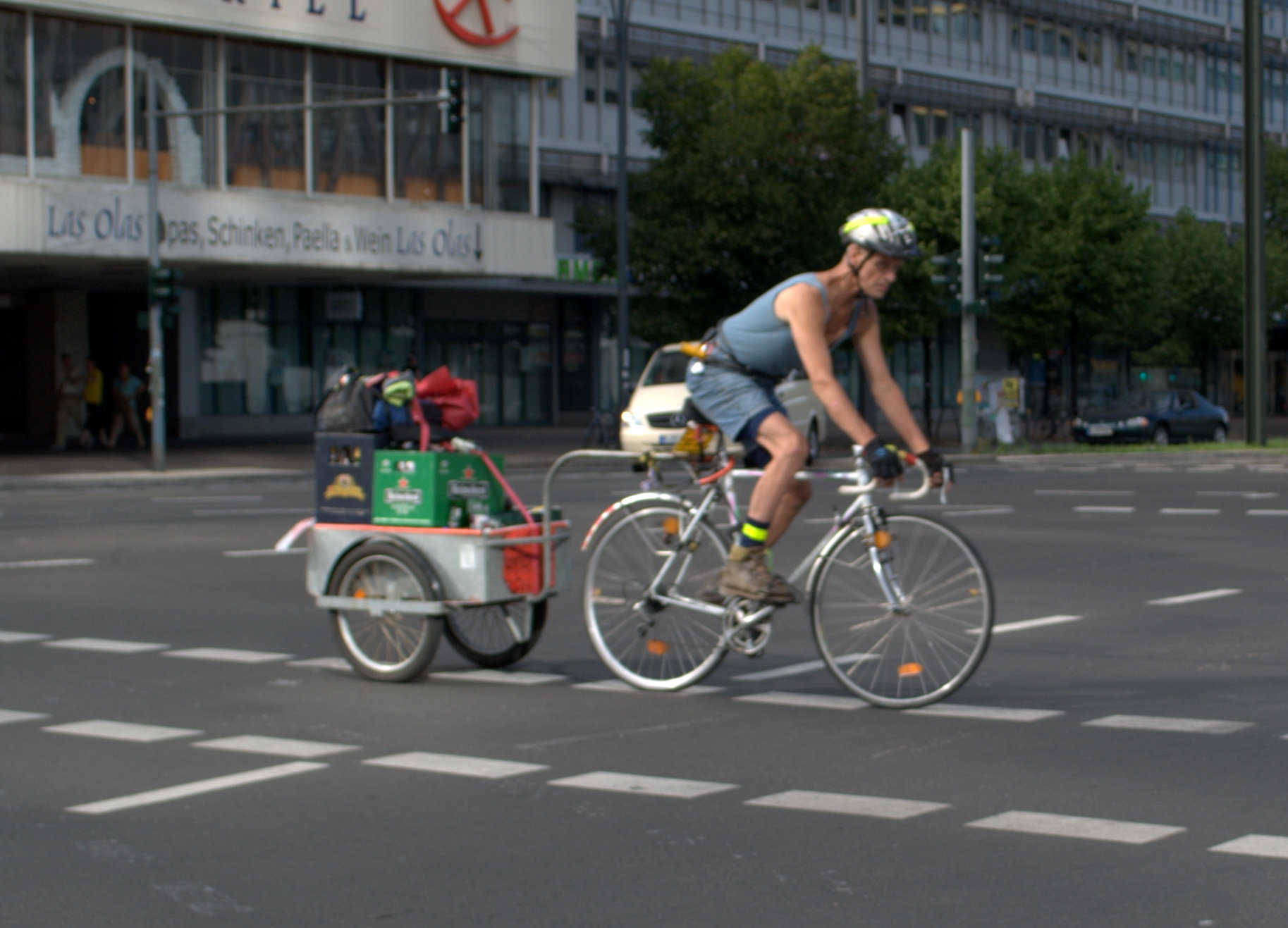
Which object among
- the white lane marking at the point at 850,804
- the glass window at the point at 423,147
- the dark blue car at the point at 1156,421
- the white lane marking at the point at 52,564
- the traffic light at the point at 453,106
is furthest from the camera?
the dark blue car at the point at 1156,421

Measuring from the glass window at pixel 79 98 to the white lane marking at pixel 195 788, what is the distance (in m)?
27.0

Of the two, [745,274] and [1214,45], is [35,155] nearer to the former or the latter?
[745,274]

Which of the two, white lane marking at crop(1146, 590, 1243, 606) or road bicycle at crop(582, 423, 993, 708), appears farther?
white lane marking at crop(1146, 590, 1243, 606)

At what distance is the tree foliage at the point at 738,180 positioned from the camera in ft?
119

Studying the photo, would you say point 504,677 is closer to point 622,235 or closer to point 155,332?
point 155,332

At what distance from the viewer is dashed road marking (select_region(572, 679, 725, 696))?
754 cm

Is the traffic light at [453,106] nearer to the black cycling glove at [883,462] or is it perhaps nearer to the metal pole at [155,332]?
the metal pole at [155,332]

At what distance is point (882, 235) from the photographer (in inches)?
275

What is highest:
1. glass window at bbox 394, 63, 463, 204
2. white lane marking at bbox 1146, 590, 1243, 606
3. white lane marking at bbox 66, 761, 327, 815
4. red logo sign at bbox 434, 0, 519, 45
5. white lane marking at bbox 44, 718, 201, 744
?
red logo sign at bbox 434, 0, 519, 45

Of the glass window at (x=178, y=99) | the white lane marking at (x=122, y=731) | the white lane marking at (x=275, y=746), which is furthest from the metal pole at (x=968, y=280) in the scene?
the white lane marking at (x=275, y=746)

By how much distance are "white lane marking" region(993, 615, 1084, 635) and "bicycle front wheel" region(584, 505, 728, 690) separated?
237 cm

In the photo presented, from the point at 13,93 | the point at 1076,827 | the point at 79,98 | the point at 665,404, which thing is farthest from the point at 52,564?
the point at 79,98

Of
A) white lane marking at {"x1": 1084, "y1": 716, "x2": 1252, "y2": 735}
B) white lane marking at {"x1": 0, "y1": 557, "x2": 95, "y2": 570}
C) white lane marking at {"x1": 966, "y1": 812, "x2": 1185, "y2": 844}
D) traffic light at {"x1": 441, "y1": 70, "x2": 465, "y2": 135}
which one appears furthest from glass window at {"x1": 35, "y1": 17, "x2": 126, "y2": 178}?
white lane marking at {"x1": 966, "y1": 812, "x2": 1185, "y2": 844}

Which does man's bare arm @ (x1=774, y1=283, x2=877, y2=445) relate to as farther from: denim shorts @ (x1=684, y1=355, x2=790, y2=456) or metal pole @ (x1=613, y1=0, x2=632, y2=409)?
metal pole @ (x1=613, y1=0, x2=632, y2=409)
